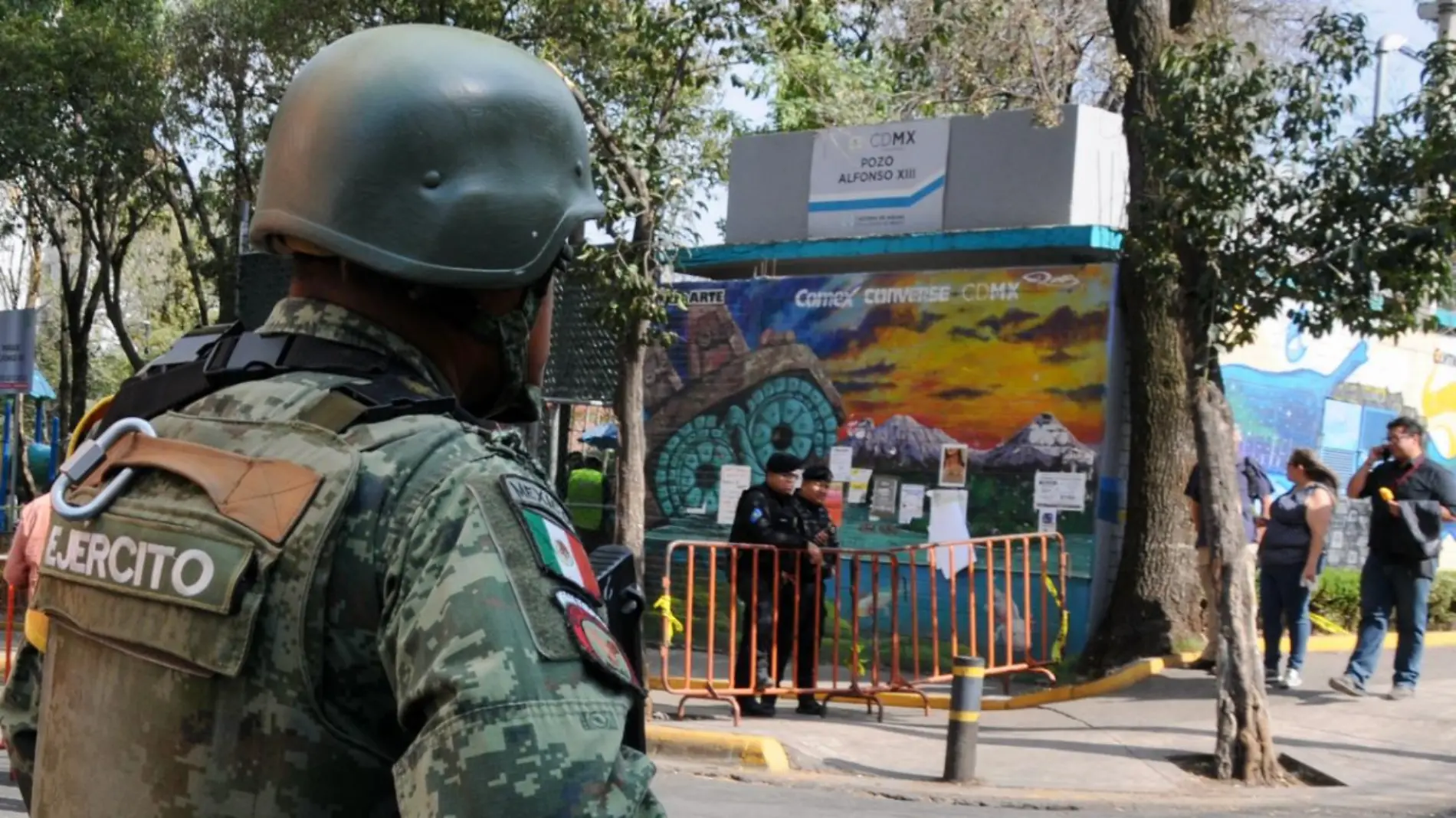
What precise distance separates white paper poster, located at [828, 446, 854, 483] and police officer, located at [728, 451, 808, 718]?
10.7 feet

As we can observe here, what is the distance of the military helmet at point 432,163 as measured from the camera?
164cm

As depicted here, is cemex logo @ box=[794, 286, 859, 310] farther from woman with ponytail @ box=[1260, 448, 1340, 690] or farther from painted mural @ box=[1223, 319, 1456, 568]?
woman with ponytail @ box=[1260, 448, 1340, 690]

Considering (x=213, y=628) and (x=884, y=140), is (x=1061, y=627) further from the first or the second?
(x=213, y=628)

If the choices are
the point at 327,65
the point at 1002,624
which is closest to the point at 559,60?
the point at 1002,624

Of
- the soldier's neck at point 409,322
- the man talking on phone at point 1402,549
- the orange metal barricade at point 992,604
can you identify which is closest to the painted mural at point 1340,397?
the orange metal barricade at point 992,604

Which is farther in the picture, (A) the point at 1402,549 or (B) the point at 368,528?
(A) the point at 1402,549

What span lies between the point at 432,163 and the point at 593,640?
0.53m

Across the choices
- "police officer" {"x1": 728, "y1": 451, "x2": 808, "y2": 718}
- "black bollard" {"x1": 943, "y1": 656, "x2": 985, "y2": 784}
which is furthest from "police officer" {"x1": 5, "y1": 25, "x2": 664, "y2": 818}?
"police officer" {"x1": 728, "y1": 451, "x2": 808, "y2": 718}

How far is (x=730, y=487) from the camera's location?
14.8 metres

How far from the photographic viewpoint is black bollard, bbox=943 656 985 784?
8234 millimetres

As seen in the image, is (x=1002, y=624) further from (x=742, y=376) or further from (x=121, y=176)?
(x=121, y=176)

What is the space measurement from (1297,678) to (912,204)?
17.2 ft

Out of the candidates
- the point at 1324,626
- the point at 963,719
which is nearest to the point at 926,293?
the point at 1324,626

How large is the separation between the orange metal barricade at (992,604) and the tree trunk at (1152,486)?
1.53 feet
